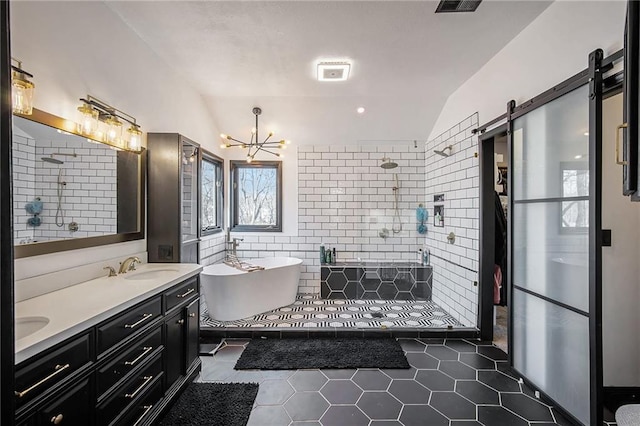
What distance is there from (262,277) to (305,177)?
70.7 inches

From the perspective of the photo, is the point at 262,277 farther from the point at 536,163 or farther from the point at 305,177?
the point at 536,163

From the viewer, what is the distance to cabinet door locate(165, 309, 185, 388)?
215 cm

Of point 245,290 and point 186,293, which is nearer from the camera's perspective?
point 186,293

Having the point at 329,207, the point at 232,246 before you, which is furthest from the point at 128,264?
the point at 329,207

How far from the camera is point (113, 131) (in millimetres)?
2309

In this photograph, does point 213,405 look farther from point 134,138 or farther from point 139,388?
point 134,138

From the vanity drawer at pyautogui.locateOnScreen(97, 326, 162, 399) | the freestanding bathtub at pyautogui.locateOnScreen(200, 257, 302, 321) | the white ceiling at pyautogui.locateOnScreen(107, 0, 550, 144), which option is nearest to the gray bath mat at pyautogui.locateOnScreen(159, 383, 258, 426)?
the vanity drawer at pyautogui.locateOnScreen(97, 326, 162, 399)

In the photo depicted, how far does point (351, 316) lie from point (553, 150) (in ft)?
9.13

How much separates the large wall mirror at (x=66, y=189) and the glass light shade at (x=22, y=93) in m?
0.10

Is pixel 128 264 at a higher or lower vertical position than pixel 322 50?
lower

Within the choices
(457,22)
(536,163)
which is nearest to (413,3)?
(457,22)

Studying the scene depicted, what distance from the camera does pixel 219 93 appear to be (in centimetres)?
382

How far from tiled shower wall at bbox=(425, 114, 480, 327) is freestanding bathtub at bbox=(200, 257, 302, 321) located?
2033 millimetres

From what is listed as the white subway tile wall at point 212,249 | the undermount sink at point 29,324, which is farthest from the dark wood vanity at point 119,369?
the white subway tile wall at point 212,249
